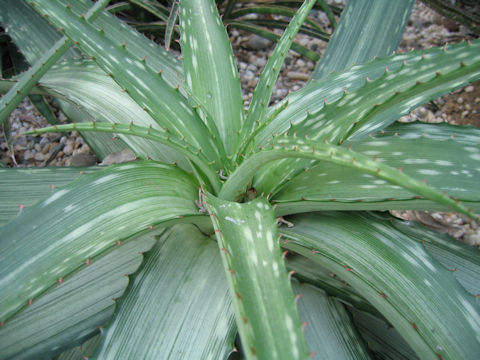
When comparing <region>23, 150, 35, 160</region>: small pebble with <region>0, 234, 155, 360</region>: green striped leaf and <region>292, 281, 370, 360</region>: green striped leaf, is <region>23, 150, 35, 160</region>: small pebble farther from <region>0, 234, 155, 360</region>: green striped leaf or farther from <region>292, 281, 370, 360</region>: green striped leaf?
<region>292, 281, 370, 360</region>: green striped leaf

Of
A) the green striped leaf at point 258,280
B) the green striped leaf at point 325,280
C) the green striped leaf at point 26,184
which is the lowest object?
the green striped leaf at point 258,280

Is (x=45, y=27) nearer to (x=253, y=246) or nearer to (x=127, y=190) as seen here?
(x=127, y=190)

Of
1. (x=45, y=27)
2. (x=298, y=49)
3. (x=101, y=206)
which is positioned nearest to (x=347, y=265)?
(x=101, y=206)

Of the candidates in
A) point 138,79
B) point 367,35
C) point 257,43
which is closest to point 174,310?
point 138,79

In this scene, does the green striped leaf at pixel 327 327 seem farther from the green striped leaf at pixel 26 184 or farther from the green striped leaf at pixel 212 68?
the green striped leaf at pixel 26 184

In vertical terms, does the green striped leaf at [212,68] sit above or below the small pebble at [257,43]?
below

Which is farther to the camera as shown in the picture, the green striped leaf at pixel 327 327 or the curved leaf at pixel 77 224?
the green striped leaf at pixel 327 327

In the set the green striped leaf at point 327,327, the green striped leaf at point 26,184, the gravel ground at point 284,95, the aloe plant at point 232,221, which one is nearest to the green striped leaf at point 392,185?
the aloe plant at point 232,221

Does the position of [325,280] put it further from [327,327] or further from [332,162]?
[332,162]

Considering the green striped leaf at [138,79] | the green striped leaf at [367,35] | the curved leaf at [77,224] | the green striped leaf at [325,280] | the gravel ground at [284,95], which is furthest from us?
the gravel ground at [284,95]
